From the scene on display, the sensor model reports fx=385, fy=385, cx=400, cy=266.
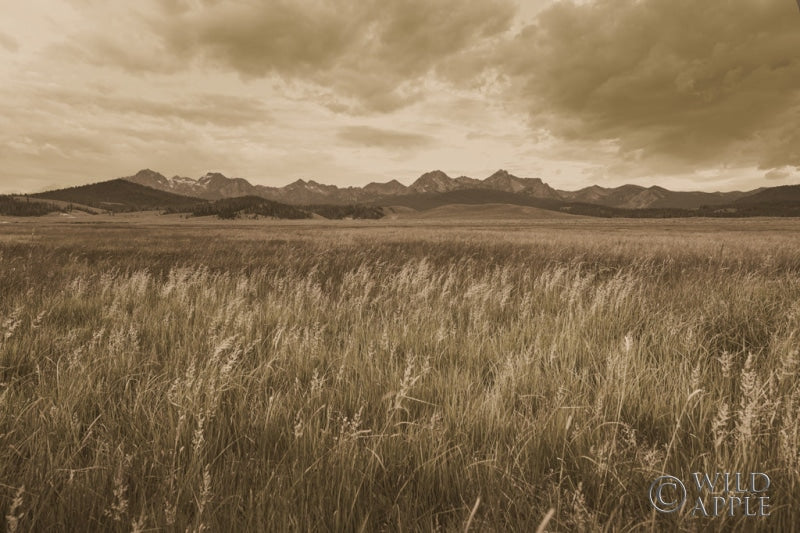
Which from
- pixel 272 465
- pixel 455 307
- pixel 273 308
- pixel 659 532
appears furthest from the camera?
pixel 455 307

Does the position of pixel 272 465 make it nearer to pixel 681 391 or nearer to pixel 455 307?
pixel 681 391

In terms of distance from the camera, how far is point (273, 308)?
5.54 m

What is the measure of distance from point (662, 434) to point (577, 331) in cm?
175

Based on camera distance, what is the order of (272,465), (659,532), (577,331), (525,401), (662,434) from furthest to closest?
(577,331), (525,401), (662,434), (272,465), (659,532)

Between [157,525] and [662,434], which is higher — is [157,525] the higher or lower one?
the higher one

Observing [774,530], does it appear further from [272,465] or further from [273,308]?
[273,308]

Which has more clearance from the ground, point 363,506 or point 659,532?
point 659,532

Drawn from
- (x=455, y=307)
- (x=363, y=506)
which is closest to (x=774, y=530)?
(x=363, y=506)

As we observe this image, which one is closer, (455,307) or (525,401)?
(525,401)

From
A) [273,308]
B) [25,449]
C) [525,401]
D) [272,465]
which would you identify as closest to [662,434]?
Result: [525,401]

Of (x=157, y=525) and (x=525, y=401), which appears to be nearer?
(x=157, y=525)

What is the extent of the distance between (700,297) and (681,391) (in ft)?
14.9

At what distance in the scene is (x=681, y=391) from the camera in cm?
259

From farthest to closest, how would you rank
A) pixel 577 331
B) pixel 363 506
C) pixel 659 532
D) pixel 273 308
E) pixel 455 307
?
pixel 455 307 → pixel 273 308 → pixel 577 331 → pixel 363 506 → pixel 659 532
